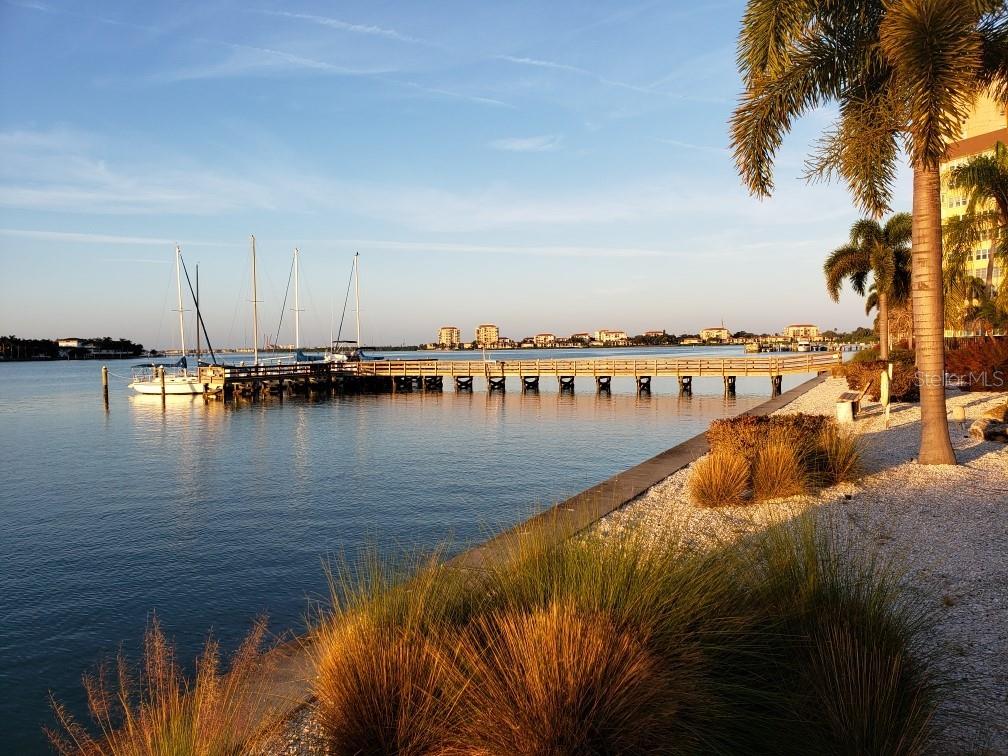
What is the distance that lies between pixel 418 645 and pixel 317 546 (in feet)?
29.5

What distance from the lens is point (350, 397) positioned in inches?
2094

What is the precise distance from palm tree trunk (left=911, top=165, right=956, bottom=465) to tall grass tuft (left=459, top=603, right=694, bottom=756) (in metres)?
10.7

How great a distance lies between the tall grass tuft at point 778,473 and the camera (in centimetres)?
1078

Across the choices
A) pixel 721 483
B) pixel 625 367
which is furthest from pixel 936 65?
pixel 625 367

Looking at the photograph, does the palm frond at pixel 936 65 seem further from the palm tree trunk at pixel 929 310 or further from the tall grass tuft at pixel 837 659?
the tall grass tuft at pixel 837 659

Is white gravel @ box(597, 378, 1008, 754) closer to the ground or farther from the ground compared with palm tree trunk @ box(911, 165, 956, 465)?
closer to the ground

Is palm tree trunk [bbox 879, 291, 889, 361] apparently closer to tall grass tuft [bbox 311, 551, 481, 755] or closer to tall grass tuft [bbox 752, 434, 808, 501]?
tall grass tuft [bbox 752, 434, 808, 501]

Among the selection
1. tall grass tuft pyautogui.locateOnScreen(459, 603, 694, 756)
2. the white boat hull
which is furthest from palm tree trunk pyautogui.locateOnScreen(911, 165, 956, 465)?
the white boat hull

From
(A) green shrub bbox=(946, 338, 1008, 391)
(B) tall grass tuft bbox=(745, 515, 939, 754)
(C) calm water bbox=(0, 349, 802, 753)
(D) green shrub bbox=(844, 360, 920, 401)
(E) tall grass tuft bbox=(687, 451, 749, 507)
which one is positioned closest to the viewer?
(B) tall grass tuft bbox=(745, 515, 939, 754)

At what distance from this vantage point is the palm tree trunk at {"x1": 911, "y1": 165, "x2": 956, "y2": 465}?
39.5ft

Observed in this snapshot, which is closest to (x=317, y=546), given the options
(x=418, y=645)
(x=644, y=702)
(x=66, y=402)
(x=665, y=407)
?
(x=418, y=645)

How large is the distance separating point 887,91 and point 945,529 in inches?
347

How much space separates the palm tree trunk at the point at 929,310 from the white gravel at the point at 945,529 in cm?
52

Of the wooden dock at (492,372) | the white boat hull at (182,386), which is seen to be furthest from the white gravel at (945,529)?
the white boat hull at (182,386)
